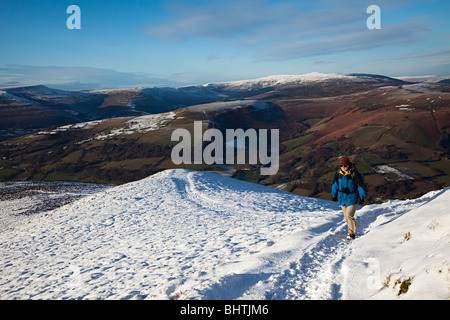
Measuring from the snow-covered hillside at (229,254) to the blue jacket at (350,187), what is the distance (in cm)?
159

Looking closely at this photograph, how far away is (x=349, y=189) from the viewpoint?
36.0 feet

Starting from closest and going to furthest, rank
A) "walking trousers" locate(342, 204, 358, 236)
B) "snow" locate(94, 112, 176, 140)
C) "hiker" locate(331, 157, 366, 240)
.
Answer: "hiker" locate(331, 157, 366, 240) < "walking trousers" locate(342, 204, 358, 236) < "snow" locate(94, 112, 176, 140)

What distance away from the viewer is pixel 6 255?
15.9 meters

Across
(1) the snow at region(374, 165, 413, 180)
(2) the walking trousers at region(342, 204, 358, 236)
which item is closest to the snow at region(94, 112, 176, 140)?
(1) the snow at region(374, 165, 413, 180)

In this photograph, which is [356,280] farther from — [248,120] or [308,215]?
[248,120]

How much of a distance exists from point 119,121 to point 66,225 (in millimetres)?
193218

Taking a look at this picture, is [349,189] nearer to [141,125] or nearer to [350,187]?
[350,187]

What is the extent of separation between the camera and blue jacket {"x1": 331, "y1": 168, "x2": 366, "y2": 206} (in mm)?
10758

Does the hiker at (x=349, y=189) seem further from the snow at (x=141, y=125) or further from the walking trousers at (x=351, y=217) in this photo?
the snow at (x=141, y=125)

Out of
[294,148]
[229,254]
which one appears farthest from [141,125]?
[229,254]

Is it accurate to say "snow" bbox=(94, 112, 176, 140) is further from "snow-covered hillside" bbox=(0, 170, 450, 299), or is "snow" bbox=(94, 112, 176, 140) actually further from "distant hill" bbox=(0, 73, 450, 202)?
"snow-covered hillside" bbox=(0, 170, 450, 299)

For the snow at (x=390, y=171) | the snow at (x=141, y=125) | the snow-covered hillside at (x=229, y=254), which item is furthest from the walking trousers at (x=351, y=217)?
the snow at (x=141, y=125)

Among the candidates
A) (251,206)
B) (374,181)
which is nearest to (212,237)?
(251,206)

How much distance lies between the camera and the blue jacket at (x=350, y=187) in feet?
35.3
